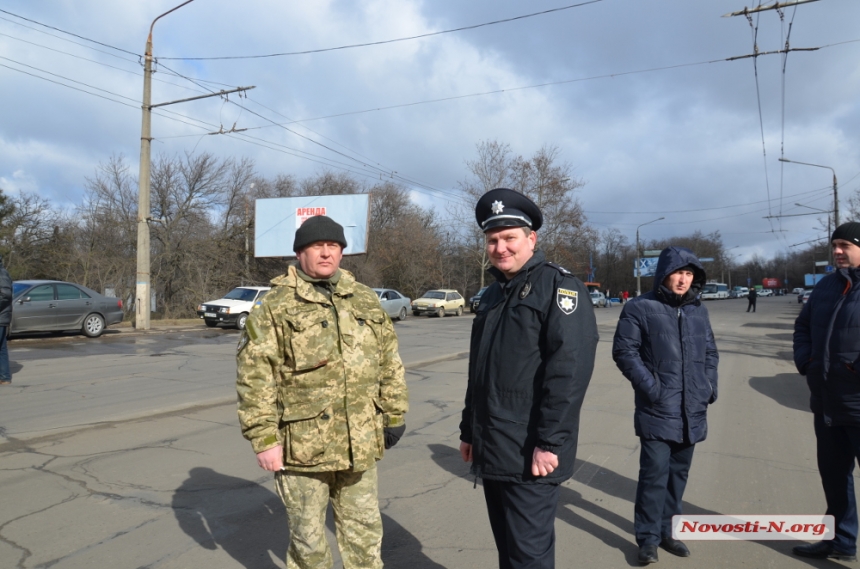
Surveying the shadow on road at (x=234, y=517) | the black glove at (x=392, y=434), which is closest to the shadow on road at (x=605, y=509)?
the black glove at (x=392, y=434)

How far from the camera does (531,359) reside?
2473 millimetres

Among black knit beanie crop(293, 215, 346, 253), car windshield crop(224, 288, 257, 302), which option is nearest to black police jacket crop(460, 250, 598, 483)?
black knit beanie crop(293, 215, 346, 253)

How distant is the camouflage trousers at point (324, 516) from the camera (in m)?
2.82

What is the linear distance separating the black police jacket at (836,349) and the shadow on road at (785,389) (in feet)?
17.9

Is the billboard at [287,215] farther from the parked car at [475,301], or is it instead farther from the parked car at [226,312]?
the parked car at [226,312]

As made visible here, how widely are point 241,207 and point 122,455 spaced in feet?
115

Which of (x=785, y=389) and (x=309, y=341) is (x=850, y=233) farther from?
(x=785, y=389)

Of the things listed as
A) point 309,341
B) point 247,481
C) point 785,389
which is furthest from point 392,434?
point 785,389

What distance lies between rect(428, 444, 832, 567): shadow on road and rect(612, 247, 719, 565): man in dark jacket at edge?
24 cm

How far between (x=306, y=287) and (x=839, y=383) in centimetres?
301

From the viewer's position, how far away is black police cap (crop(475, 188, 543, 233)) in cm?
263

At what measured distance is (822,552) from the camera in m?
3.66

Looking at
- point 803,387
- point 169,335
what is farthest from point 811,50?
point 169,335

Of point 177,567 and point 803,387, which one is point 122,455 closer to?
point 177,567
